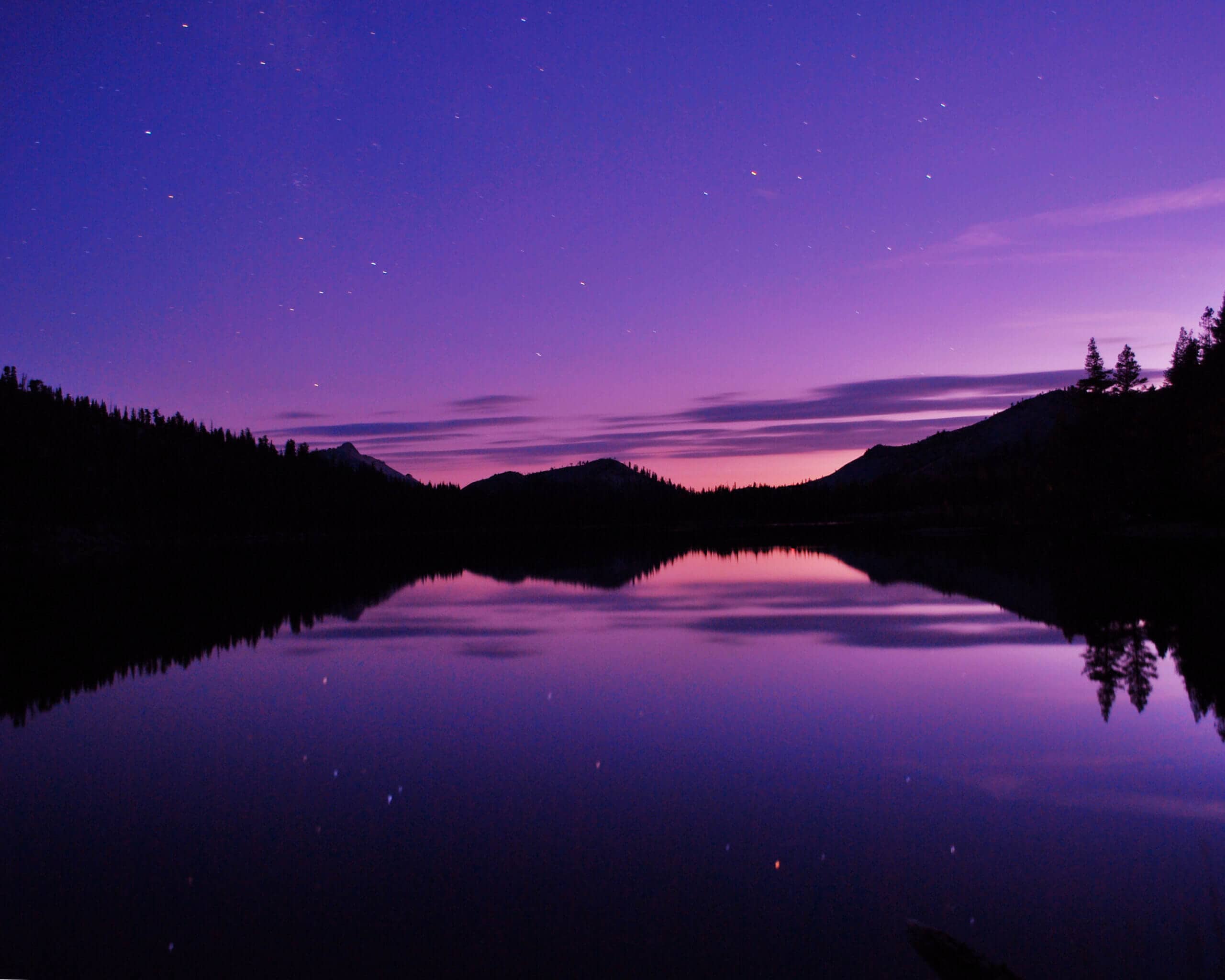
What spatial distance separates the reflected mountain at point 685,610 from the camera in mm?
21203

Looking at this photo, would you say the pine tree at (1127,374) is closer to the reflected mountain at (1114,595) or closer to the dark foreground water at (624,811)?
the reflected mountain at (1114,595)

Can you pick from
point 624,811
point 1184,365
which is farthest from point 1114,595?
point 1184,365

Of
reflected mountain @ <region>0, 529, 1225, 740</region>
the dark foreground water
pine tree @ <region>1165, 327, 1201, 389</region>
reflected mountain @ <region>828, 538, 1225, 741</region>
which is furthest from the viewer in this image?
pine tree @ <region>1165, 327, 1201, 389</region>

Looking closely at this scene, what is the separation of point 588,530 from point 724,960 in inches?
6856

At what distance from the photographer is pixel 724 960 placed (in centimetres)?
750

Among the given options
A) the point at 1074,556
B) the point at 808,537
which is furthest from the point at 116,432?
the point at 1074,556

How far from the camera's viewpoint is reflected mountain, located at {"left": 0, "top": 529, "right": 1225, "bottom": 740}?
21.2 meters

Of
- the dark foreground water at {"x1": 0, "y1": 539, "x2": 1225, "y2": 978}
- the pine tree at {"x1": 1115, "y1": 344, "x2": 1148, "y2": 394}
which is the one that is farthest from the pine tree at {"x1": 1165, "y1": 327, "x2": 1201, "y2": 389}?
the dark foreground water at {"x1": 0, "y1": 539, "x2": 1225, "y2": 978}

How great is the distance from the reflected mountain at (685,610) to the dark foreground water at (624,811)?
1.22 ft

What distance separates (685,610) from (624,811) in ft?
73.4

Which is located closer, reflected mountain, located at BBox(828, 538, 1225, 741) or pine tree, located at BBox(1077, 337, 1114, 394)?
reflected mountain, located at BBox(828, 538, 1225, 741)

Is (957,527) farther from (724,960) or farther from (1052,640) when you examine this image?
(724,960)

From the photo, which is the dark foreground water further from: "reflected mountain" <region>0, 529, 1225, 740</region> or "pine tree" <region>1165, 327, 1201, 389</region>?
"pine tree" <region>1165, 327, 1201, 389</region>

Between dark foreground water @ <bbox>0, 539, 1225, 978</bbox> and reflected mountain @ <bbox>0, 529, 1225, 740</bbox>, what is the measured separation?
373mm
